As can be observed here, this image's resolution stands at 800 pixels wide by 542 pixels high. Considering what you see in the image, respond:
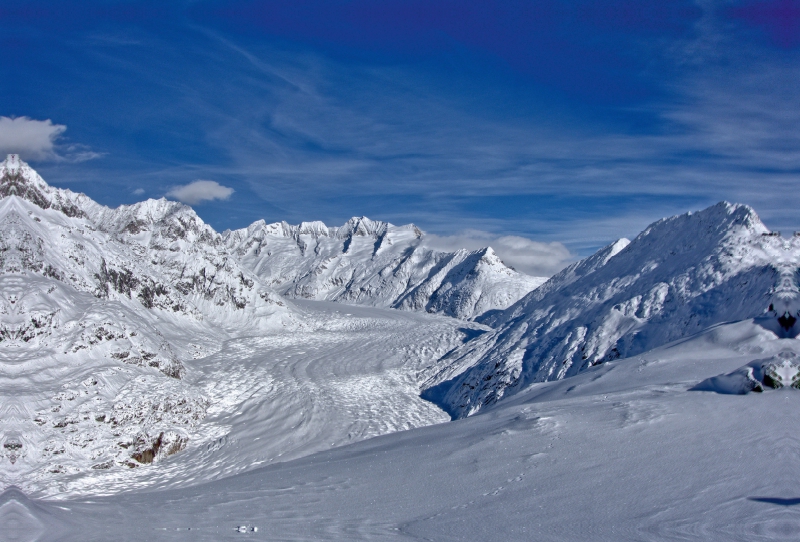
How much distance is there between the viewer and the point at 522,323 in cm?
4906

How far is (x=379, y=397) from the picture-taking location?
152 ft

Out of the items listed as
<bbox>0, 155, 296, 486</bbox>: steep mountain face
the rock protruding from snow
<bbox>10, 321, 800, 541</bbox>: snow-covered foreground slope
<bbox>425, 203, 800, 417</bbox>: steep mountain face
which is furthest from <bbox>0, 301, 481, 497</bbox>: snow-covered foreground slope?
the rock protruding from snow

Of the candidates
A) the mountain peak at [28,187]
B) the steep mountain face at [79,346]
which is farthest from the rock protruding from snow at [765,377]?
the mountain peak at [28,187]

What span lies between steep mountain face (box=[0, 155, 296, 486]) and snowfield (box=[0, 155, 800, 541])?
16 centimetres

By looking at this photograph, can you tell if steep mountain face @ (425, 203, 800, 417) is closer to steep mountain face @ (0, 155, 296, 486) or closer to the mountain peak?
steep mountain face @ (0, 155, 296, 486)

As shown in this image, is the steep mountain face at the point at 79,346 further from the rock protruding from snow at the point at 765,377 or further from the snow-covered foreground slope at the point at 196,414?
the rock protruding from snow at the point at 765,377

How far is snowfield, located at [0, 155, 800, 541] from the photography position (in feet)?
28.1

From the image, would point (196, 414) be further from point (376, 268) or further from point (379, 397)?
point (376, 268)

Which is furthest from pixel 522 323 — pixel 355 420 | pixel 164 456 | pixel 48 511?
pixel 48 511

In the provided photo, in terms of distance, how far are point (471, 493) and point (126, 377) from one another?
3306 cm

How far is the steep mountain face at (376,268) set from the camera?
4756 inches

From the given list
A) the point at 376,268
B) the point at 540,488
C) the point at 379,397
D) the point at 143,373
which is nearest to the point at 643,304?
the point at 379,397

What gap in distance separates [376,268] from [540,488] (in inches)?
5646

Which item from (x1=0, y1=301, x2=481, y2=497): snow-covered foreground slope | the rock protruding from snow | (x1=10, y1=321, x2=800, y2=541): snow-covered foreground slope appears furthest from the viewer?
(x1=0, y1=301, x2=481, y2=497): snow-covered foreground slope
